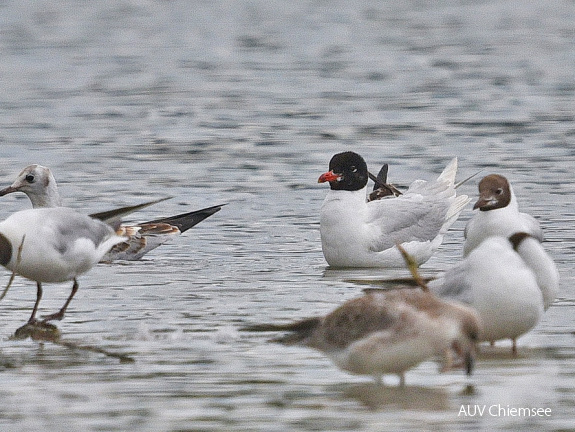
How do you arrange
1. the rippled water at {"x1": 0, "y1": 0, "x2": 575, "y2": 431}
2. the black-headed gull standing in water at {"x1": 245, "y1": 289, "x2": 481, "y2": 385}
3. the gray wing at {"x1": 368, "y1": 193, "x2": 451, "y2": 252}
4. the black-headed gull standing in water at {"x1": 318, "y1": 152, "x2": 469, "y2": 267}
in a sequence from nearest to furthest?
the black-headed gull standing in water at {"x1": 245, "y1": 289, "x2": 481, "y2": 385}
the rippled water at {"x1": 0, "y1": 0, "x2": 575, "y2": 431}
the black-headed gull standing in water at {"x1": 318, "y1": 152, "x2": 469, "y2": 267}
the gray wing at {"x1": 368, "y1": 193, "x2": 451, "y2": 252}

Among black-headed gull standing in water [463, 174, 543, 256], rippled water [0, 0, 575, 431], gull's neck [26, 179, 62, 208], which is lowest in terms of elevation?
rippled water [0, 0, 575, 431]

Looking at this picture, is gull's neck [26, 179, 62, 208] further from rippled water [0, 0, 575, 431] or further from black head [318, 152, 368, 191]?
black head [318, 152, 368, 191]

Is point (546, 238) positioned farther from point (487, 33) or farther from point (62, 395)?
point (487, 33)

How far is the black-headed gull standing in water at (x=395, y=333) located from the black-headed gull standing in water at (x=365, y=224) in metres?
4.40

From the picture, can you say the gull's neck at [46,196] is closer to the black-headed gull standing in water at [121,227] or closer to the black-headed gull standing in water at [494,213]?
the black-headed gull standing in water at [121,227]

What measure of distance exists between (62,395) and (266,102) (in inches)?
585

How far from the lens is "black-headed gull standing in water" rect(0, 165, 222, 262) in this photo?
40.0 feet

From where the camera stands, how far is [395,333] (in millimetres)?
7129

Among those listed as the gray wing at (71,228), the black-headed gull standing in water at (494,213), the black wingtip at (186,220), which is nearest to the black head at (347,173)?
the black wingtip at (186,220)

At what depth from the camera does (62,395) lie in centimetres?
757

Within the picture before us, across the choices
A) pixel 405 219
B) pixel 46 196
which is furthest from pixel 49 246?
pixel 405 219

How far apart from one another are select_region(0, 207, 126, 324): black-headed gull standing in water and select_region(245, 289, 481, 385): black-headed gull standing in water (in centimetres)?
269

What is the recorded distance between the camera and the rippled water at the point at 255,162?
7.48m

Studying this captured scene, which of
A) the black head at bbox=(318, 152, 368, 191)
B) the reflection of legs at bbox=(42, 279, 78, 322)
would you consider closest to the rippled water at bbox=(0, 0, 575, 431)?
the reflection of legs at bbox=(42, 279, 78, 322)
